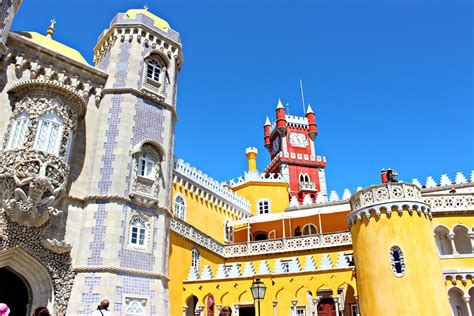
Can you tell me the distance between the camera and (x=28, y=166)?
615 inches

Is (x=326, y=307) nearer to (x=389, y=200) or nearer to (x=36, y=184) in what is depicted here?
(x=389, y=200)

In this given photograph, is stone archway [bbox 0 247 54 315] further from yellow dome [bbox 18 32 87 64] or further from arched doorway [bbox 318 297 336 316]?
arched doorway [bbox 318 297 336 316]

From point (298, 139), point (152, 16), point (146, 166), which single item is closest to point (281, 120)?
point (298, 139)

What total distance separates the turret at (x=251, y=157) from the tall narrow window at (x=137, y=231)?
21602 millimetres

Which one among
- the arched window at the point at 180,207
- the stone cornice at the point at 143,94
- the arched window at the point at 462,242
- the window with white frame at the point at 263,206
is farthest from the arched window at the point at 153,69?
the window with white frame at the point at 263,206

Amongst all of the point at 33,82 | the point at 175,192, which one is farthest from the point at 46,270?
the point at 175,192

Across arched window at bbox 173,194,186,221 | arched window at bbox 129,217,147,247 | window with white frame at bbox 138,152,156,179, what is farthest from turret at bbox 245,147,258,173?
arched window at bbox 129,217,147,247

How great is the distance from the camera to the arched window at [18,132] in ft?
53.0

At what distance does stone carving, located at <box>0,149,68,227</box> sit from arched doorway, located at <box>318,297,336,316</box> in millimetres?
14938

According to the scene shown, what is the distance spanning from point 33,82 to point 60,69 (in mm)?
1976

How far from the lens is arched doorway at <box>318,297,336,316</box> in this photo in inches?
900

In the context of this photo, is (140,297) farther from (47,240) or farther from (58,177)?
(58,177)

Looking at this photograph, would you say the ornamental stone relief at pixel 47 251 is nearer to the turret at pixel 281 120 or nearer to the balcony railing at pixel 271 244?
the balcony railing at pixel 271 244

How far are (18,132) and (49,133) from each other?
3.65ft
